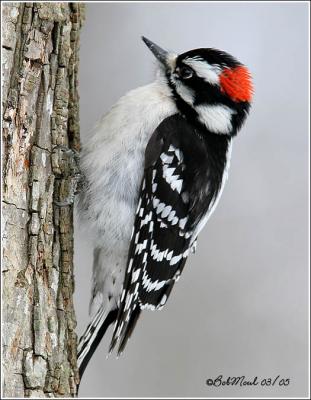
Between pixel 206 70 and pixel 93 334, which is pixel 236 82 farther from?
pixel 93 334

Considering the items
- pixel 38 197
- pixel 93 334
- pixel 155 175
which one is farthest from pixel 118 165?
pixel 93 334

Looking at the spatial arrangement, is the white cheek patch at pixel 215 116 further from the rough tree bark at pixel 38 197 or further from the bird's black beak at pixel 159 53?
the rough tree bark at pixel 38 197

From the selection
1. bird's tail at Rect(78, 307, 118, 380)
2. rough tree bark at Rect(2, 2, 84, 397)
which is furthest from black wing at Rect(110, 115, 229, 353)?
rough tree bark at Rect(2, 2, 84, 397)

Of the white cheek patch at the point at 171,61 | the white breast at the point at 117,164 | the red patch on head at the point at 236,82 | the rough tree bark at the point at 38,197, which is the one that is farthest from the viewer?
the white cheek patch at the point at 171,61

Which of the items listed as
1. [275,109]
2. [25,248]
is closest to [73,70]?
[25,248]

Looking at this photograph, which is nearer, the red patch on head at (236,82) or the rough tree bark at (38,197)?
the rough tree bark at (38,197)

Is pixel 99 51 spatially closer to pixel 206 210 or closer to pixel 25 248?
pixel 206 210

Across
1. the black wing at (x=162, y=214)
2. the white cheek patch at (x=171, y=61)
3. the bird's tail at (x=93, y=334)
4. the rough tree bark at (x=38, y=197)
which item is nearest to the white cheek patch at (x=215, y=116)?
the black wing at (x=162, y=214)
